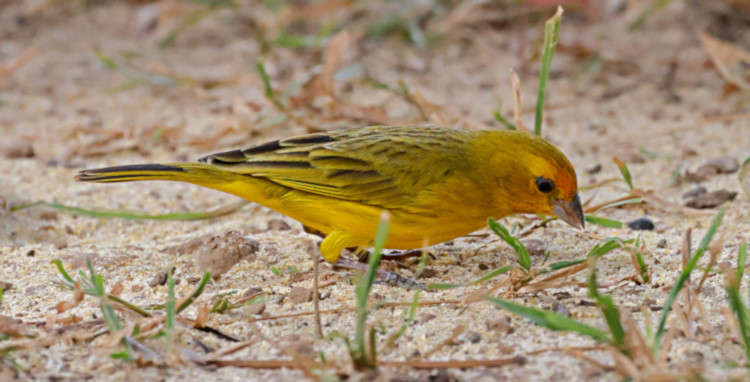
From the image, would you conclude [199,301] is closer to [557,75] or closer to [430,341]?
[430,341]

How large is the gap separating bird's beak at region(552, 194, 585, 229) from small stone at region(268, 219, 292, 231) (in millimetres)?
1345

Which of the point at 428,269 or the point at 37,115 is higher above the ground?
the point at 37,115

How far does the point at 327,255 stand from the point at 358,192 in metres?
0.28

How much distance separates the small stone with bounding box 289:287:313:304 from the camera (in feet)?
9.39

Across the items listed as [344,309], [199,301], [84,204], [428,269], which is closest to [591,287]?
[344,309]

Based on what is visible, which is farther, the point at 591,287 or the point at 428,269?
the point at 428,269

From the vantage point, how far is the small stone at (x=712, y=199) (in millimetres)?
3982

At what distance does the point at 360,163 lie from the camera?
340 cm

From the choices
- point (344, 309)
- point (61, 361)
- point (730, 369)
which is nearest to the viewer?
point (730, 369)

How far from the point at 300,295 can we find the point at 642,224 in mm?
1702

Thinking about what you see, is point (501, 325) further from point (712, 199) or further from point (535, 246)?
point (712, 199)

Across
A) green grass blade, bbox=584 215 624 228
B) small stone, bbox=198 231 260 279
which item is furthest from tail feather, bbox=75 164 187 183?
green grass blade, bbox=584 215 624 228

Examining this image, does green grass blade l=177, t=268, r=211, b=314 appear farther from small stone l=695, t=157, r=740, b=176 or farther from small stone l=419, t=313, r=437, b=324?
small stone l=695, t=157, r=740, b=176

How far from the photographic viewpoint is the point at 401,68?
6637 millimetres
